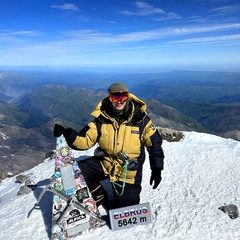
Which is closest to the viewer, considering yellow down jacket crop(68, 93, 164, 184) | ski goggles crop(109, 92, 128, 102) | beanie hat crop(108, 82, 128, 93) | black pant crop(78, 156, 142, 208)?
beanie hat crop(108, 82, 128, 93)

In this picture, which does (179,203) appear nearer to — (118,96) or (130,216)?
(130,216)

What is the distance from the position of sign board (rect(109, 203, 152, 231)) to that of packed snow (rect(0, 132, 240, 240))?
0.53ft

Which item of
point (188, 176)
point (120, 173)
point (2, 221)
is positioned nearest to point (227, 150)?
point (188, 176)

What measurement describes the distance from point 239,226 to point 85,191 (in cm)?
542

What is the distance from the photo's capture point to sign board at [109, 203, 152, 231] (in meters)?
7.88

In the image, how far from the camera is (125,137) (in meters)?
8.02

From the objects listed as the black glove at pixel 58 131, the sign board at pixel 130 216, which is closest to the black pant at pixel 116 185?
the sign board at pixel 130 216

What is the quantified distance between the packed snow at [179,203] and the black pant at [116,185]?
3.03 feet

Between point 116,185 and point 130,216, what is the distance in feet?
3.81

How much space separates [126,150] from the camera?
8.11m

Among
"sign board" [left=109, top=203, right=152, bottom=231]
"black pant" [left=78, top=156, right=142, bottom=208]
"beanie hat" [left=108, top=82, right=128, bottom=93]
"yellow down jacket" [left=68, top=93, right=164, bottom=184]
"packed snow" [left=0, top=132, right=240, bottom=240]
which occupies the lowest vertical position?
"packed snow" [left=0, top=132, right=240, bottom=240]

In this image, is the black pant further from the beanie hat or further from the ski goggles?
the beanie hat

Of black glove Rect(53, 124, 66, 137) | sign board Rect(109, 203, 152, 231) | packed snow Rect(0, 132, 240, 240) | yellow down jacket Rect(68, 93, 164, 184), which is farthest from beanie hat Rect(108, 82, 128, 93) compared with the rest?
packed snow Rect(0, 132, 240, 240)

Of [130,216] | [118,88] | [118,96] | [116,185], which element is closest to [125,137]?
[118,96]
